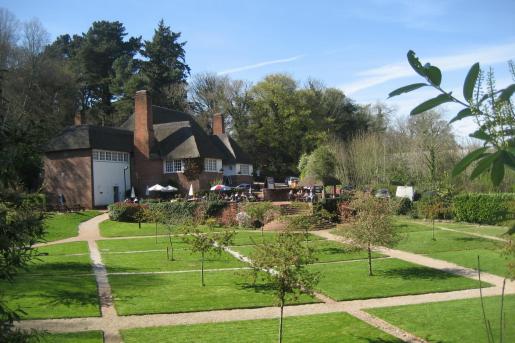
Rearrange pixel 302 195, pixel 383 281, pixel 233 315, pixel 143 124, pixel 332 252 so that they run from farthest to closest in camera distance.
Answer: pixel 143 124 < pixel 302 195 < pixel 332 252 < pixel 383 281 < pixel 233 315

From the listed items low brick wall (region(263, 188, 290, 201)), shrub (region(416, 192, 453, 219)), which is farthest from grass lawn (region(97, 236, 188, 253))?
shrub (region(416, 192, 453, 219))

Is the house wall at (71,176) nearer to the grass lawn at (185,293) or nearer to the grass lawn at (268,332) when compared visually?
the grass lawn at (185,293)

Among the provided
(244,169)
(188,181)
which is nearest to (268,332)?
(188,181)

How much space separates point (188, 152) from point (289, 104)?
19.1 metres

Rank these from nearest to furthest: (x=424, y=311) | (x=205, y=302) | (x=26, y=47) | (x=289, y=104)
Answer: (x=424, y=311) → (x=205, y=302) → (x=26, y=47) → (x=289, y=104)

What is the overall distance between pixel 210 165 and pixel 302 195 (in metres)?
11.4

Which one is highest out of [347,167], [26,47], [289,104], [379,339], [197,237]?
[26,47]

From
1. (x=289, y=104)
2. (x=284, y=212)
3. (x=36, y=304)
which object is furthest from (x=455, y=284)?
(x=289, y=104)

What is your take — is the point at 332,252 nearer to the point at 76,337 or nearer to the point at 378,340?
the point at 378,340

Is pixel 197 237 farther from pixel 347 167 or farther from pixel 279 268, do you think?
pixel 347 167

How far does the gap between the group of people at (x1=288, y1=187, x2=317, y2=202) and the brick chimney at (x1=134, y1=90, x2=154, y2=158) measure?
49.0ft

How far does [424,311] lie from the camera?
12.7 metres

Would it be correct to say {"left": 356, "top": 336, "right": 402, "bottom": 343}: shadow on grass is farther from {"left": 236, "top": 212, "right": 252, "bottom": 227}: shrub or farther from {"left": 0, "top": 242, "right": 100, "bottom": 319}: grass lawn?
{"left": 236, "top": 212, "right": 252, "bottom": 227}: shrub

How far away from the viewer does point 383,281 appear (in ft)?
54.3
